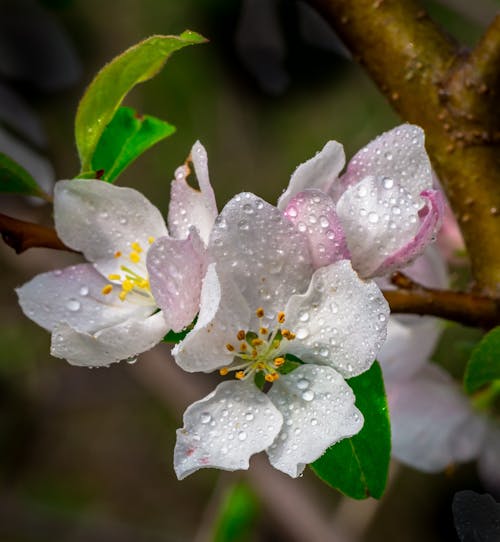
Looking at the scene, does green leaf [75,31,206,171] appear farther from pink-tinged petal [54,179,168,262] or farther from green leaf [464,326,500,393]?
green leaf [464,326,500,393]

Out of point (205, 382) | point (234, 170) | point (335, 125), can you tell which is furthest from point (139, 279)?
point (234, 170)

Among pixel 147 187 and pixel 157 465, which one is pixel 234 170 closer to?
pixel 147 187

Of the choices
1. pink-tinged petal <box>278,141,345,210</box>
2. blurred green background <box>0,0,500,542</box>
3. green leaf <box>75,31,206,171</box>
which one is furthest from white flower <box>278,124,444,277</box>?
blurred green background <box>0,0,500,542</box>

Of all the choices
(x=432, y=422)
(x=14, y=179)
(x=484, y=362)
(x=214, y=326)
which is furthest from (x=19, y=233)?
(x=432, y=422)

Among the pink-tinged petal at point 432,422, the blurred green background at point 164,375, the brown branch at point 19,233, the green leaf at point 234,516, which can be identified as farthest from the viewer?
the blurred green background at point 164,375

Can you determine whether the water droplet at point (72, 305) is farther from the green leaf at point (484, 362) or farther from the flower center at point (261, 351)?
the green leaf at point (484, 362)

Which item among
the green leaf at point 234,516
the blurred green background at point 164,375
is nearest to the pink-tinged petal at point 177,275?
the green leaf at point 234,516
